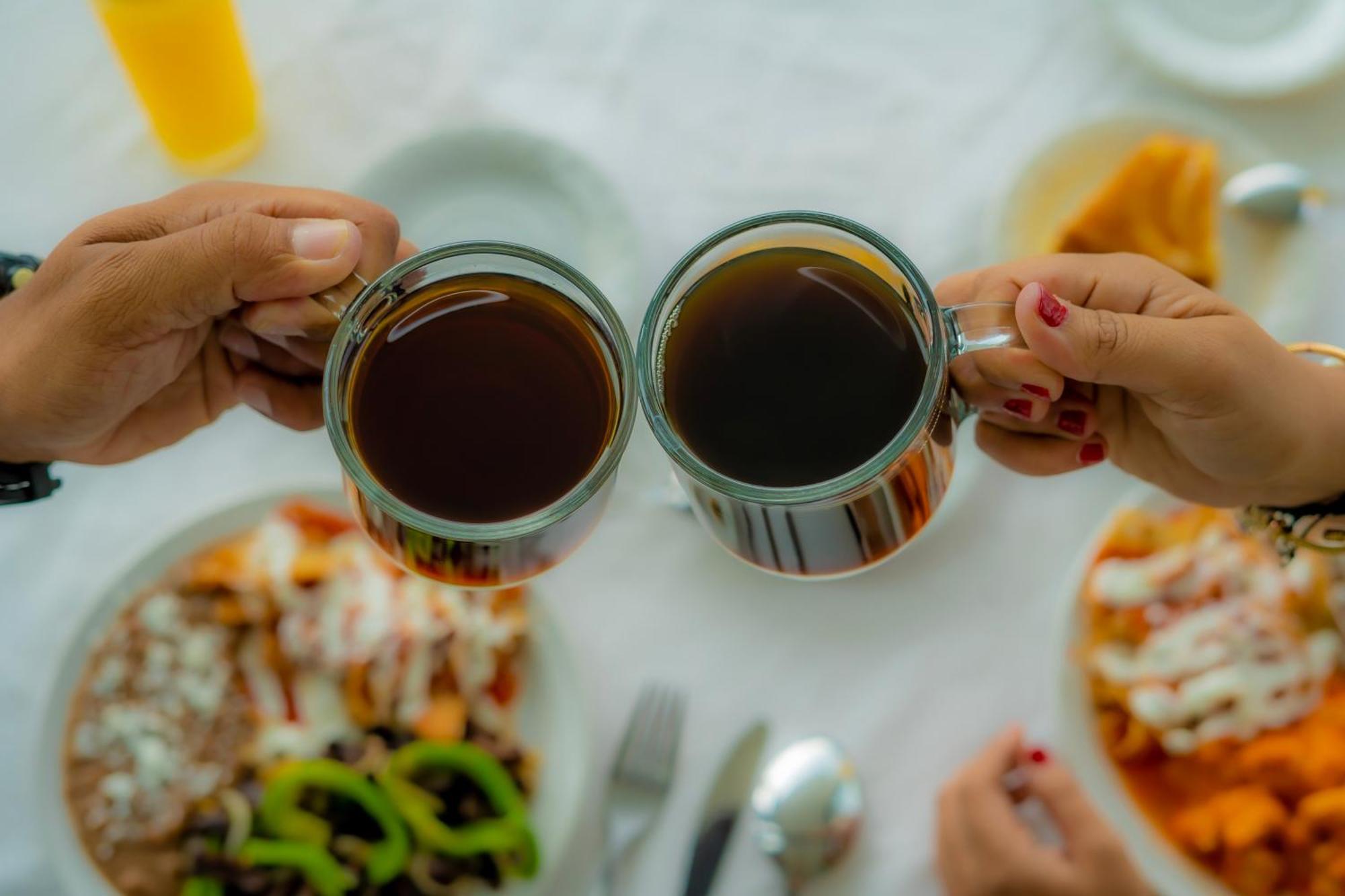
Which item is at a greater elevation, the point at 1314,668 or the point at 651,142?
the point at 651,142

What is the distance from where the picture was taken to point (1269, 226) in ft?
3.99

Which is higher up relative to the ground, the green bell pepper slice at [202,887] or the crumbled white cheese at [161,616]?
the crumbled white cheese at [161,616]

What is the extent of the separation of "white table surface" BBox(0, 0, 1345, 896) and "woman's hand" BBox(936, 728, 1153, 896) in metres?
0.05

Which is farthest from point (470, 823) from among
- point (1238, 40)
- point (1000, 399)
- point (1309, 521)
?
point (1238, 40)

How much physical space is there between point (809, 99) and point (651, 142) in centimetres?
18

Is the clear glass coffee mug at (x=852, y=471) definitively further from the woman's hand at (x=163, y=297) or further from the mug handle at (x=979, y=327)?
the woman's hand at (x=163, y=297)

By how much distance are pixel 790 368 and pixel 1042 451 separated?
0.30 meters

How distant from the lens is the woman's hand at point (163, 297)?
30.9 inches

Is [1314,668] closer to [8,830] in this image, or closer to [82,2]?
[8,830]

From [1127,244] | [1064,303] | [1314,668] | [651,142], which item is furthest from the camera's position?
[651,142]

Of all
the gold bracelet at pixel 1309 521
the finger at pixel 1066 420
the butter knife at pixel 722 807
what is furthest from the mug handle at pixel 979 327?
the butter knife at pixel 722 807

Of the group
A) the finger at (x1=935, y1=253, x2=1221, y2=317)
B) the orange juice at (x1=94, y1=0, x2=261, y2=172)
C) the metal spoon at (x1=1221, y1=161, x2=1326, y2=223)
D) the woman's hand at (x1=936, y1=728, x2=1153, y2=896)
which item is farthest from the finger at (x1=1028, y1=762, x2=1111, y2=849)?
the orange juice at (x1=94, y1=0, x2=261, y2=172)

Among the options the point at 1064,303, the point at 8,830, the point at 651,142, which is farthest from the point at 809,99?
the point at 8,830

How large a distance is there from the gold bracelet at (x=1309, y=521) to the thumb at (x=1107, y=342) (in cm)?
23
